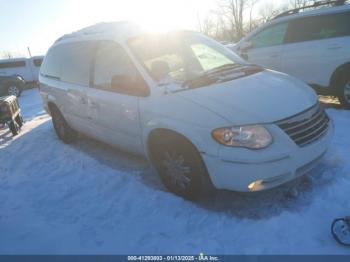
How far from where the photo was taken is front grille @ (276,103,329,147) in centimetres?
327

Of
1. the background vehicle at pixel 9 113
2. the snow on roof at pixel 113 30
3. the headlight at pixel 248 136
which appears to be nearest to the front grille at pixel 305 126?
the headlight at pixel 248 136

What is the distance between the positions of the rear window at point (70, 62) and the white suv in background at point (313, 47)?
3351 millimetres

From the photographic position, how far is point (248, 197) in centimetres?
387

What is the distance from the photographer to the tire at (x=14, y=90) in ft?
59.6

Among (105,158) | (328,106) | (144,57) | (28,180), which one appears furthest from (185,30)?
(328,106)

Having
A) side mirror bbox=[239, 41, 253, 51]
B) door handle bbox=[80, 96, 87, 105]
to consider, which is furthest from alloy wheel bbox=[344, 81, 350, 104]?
door handle bbox=[80, 96, 87, 105]

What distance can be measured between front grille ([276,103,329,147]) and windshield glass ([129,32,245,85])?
1.21 m

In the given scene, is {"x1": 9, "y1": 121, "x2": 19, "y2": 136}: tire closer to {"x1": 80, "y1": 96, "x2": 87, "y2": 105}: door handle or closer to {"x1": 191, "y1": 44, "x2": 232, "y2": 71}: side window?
{"x1": 80, "y1": 96, "x2": 87, "y2": 105}: door handle

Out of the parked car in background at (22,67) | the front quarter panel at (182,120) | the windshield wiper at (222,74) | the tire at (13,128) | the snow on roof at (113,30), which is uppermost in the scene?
the snow on roof at (113,30)

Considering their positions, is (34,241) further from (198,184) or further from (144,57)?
(144,57)

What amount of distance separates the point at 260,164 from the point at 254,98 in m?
0.70

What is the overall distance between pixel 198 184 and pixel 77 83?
2652 millimetres

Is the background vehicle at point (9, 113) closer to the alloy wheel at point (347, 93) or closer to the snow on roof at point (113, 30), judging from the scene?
the snow on roof at point (113, 30)

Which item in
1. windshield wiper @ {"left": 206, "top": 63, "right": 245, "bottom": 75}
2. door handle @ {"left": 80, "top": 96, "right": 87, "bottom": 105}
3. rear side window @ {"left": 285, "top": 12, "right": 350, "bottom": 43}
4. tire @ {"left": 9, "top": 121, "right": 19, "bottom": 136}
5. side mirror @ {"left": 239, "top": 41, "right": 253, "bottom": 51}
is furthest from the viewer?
tire @ {"left": 9, "top": 121, "right": 19, "bottom": 136}
